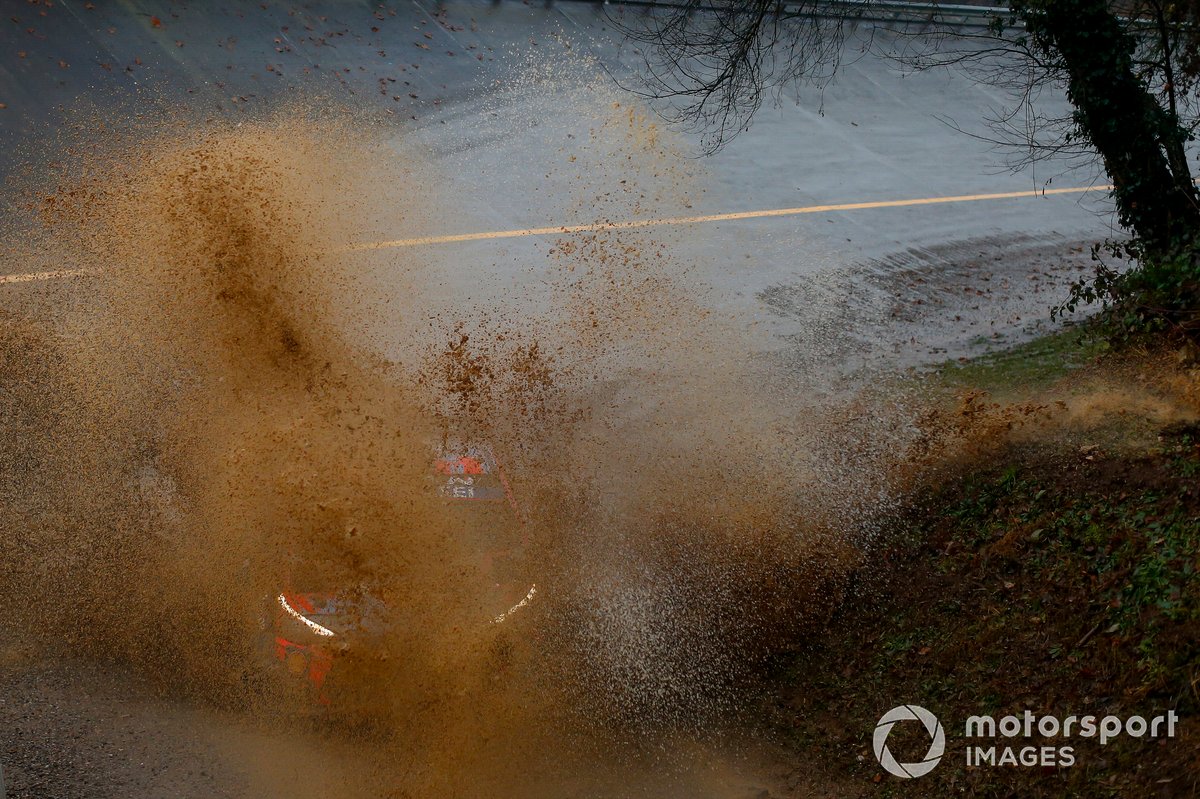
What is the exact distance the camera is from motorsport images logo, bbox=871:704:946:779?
30.8 feet

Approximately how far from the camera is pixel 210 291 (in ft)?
42.0

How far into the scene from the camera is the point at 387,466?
38.1ft

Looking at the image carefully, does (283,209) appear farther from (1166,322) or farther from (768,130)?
(1166,322)

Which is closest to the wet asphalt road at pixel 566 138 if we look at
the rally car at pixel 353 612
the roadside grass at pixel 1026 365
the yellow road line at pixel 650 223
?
the yellow road line at pixel 650 223

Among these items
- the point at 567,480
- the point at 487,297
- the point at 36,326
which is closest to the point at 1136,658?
the point at 567,480

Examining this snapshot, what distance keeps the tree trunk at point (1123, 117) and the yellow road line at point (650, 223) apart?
4.14m

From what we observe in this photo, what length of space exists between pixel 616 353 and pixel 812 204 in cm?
498

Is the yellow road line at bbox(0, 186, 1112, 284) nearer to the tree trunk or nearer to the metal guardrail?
the metal guardrail

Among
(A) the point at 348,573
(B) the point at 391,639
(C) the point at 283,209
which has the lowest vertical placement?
(B) the point at 391,639

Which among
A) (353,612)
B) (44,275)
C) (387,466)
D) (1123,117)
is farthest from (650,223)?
(44,275)

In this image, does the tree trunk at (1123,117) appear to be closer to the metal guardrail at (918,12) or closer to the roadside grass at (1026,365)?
the roadside grass at (1026,365)

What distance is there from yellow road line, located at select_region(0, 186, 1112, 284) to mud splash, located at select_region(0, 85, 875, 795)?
22 cm

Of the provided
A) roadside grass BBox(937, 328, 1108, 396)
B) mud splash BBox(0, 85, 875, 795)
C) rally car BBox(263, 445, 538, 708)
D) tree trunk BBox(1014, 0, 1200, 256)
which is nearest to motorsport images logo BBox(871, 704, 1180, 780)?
mud splash BBox(0, 85, 875, 795)

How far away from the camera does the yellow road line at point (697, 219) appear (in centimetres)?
1395
